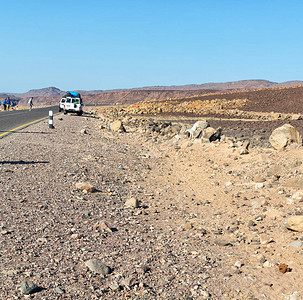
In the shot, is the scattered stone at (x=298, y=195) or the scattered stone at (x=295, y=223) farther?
the scattered stone at (x=298, y=195)

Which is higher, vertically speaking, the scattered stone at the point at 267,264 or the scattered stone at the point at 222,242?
the scattered stone at the point at 222,242

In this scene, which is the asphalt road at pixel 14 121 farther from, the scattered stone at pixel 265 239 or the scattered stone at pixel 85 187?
the scattered stone at pixel 265 239

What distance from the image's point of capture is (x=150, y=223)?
23.7ft

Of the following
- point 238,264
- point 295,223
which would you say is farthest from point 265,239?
point 238,264

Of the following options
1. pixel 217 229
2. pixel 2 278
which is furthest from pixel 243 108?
pixel 2 278

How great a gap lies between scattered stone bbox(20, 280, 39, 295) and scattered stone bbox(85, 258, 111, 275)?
808mm

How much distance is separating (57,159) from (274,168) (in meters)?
6.61

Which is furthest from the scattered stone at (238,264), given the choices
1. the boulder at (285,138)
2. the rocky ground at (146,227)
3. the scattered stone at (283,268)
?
the boulder at (285,138)

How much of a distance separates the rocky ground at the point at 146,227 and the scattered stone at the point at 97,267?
0.07ft

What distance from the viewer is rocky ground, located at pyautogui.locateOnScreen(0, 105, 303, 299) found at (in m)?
4.72

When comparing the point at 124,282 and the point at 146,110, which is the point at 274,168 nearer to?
the point at 124,282

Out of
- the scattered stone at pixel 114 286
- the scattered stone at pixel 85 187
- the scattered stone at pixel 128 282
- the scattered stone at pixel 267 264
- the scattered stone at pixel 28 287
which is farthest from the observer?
the scattered stone at pixel 85 187

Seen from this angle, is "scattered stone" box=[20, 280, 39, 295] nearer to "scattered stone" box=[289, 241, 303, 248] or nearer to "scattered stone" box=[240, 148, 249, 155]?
"scattered stone" box=[289, 241, 303, 248]

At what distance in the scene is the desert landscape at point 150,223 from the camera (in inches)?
187
